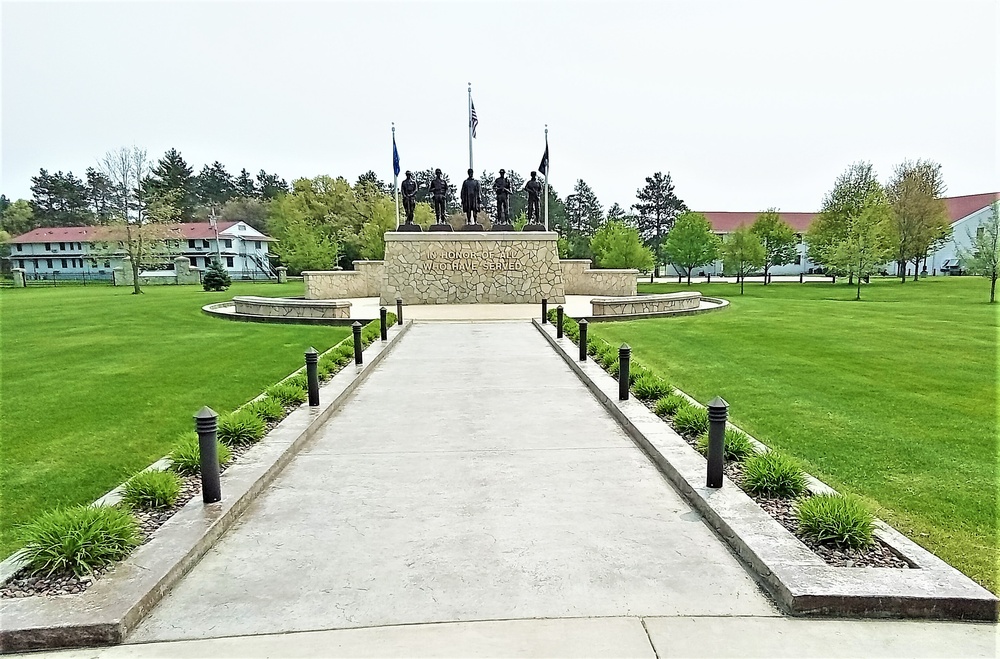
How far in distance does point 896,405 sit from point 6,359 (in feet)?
53.7

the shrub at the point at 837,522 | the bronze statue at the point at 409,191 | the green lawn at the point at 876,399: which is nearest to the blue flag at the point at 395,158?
the bronze statue at the point at 409,191

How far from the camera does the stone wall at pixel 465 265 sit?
918 inches

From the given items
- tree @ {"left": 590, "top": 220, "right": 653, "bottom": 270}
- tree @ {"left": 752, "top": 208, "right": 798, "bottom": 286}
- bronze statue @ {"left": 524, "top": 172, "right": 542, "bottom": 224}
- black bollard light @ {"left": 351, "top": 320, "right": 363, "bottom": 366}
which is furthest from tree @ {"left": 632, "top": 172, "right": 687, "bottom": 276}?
black bollard light @ {"left": 351, "top": 320, "right": 363, "bottom": 366}

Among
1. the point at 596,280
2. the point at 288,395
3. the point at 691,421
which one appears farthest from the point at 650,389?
the point at 596,280

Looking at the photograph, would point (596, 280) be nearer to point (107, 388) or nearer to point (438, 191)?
point (438, 191)

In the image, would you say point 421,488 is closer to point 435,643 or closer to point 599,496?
point 599,496

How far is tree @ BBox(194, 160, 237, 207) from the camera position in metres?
88.8

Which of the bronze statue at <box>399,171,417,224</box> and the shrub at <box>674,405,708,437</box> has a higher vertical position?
the bronze statue at <box>399,171,417,224</box>

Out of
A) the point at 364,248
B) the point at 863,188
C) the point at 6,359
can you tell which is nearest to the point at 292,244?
the point at 364,248

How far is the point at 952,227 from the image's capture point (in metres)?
54.8

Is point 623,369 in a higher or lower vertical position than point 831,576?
higher

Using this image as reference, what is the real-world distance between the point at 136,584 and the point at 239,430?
284 centimetres

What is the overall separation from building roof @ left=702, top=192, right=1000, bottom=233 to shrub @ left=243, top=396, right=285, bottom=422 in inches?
2202

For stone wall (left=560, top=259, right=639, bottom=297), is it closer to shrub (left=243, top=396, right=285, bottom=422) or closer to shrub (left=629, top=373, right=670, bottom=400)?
shrub (left=629, top=373, right=670, bottom=400)
